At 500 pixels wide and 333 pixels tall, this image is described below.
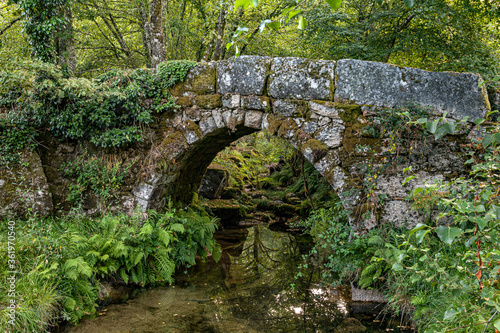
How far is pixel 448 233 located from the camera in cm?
165

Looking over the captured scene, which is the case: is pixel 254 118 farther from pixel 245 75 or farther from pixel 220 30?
pixel 220 30

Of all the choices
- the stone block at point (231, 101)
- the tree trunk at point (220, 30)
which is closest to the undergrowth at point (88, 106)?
the stone block at point (231, 101)

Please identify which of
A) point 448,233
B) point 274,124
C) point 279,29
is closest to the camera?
point 448,233

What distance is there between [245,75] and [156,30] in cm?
361

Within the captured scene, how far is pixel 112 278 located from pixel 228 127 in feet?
9.96

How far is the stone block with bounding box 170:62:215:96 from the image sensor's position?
19.5 ft

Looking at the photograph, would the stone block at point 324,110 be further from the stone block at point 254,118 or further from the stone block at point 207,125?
the stone block at point 207,125

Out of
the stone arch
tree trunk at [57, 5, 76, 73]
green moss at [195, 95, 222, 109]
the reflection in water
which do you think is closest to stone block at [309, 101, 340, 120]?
the stone arch

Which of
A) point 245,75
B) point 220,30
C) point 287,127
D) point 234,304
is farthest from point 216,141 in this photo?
point 220,30

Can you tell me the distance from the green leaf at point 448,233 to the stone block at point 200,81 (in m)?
4.81

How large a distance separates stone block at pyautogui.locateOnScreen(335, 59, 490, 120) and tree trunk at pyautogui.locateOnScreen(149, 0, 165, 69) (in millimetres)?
4578

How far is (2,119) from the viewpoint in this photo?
19.1 feet

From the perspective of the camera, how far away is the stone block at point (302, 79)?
543 centimetres

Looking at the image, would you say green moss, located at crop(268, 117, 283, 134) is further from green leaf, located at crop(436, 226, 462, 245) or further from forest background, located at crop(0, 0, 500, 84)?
green leaf, located at crop(436, 226, 462, 245)
